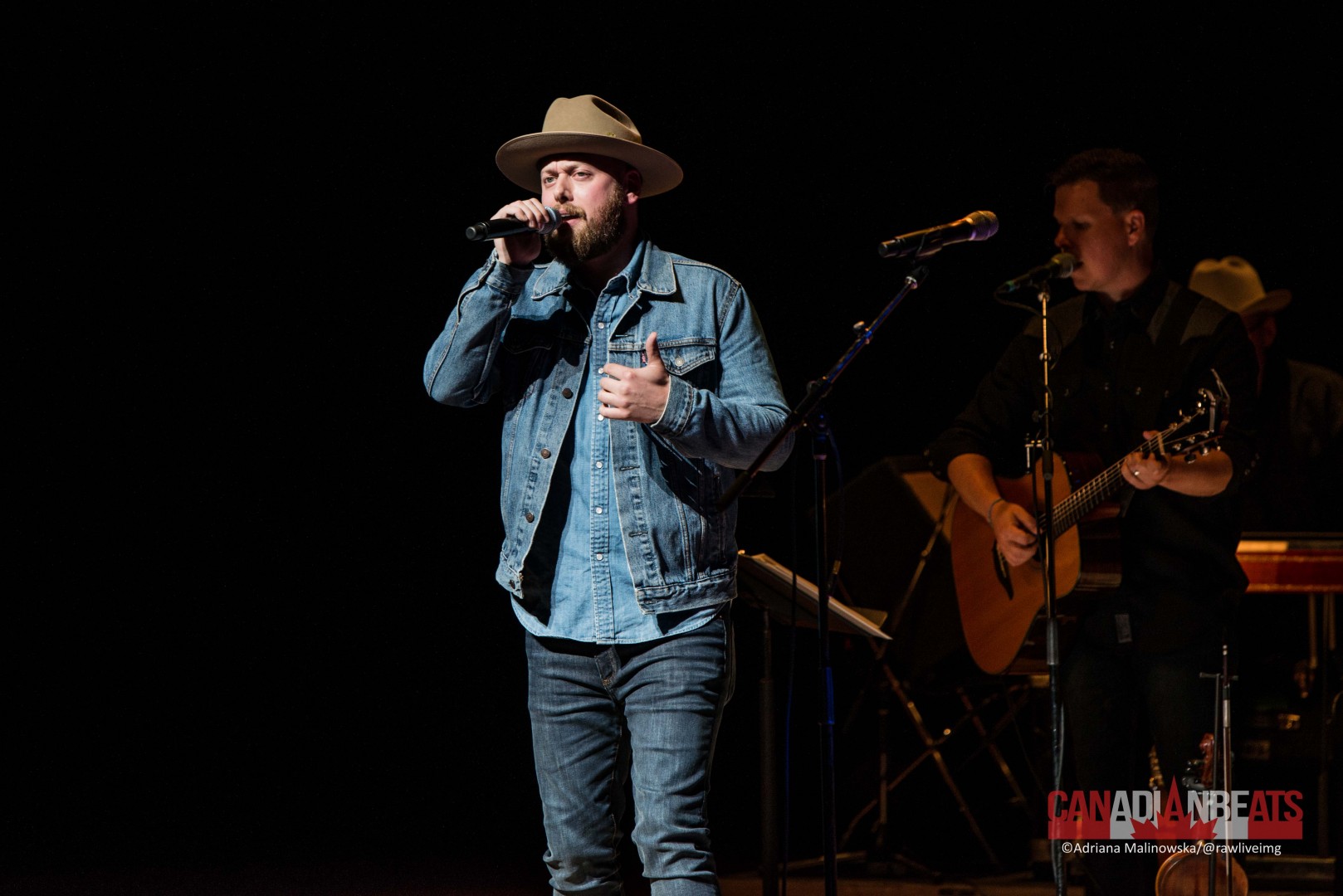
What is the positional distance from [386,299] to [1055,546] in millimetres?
3061

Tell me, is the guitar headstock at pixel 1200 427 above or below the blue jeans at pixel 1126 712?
above

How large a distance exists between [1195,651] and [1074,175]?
4.06ft

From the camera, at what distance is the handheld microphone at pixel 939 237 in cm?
251

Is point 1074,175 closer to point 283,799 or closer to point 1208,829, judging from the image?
point 1208,829

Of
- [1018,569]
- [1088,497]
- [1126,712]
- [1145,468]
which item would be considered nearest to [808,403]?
[1145,468]

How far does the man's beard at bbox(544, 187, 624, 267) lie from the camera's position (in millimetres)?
2602

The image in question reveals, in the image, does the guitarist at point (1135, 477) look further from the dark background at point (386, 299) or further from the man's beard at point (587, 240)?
the dark background at point (386, 299)

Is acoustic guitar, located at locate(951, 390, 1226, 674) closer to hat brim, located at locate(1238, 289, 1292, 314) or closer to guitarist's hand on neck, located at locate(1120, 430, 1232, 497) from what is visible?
guitarist's hand on neck, located at locate(1120, 430, 1232, 497)

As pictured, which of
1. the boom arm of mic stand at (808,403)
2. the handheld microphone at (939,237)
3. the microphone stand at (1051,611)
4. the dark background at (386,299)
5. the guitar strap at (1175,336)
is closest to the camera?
the boom arm of mic stand at (808,403)

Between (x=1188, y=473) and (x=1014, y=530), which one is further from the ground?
(x=1188, y=473)

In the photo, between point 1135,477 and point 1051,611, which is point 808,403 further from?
point 1135,477

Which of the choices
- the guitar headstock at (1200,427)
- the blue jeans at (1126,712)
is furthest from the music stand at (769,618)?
the guitar headstock at (1200,427)

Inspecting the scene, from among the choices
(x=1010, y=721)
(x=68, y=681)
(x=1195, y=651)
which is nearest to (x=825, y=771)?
(x=1195, y=651)

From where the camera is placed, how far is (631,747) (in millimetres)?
2471
